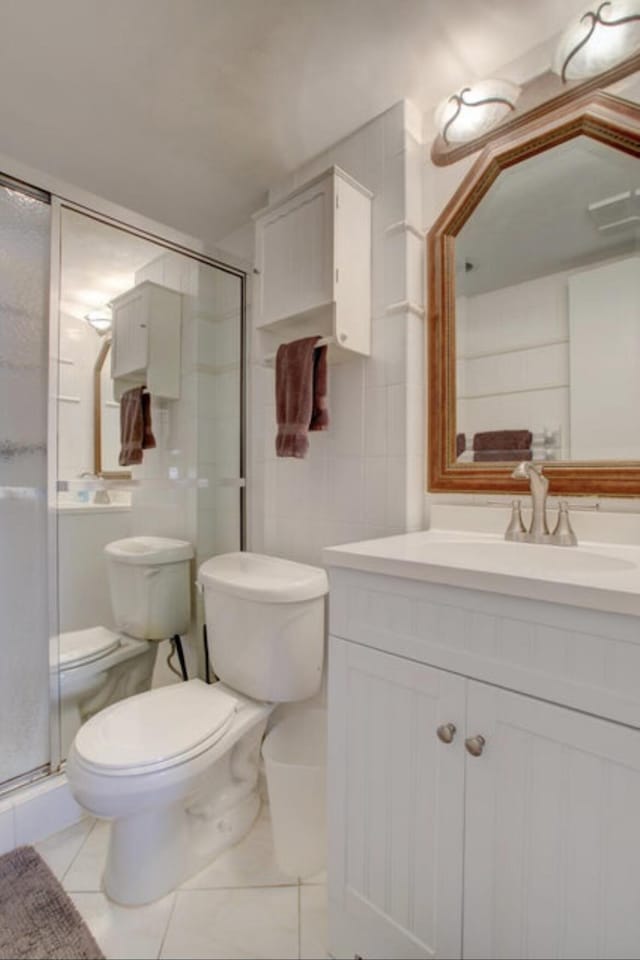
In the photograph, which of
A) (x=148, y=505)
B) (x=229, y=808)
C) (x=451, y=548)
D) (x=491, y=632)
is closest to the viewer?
(x=491, y=632)

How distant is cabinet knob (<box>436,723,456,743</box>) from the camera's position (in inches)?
31.7

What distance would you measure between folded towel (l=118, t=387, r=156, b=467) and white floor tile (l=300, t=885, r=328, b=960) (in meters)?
1.41

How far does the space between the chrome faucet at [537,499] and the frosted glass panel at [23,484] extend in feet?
4.52

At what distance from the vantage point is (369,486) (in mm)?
1438

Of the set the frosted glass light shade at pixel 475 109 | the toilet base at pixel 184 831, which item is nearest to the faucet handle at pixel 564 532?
the toilet base at pixel 184 831

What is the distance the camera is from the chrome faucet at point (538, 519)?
3.54 ft

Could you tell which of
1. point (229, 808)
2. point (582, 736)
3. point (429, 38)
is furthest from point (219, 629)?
point (429, 38)

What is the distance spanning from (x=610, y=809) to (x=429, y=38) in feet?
5.40

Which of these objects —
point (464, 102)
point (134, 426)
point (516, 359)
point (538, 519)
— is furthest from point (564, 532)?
point (134, 426)

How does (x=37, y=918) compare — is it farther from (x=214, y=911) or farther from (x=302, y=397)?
(x=302, y=397)

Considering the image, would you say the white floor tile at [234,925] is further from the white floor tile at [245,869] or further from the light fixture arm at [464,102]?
the light fixture arm at [464,102]

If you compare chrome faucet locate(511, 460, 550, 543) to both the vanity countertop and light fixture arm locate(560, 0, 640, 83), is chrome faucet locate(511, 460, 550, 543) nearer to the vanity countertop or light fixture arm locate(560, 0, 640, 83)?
the vanity countertop

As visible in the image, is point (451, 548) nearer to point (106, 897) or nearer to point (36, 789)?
point (106, 897)

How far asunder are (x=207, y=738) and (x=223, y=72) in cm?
174
